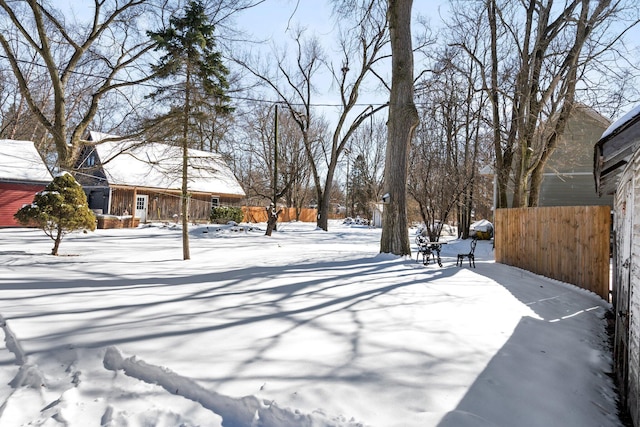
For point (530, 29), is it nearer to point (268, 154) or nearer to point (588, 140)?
point (588, 140)

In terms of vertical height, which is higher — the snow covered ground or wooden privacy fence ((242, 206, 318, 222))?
wooden privacy fence ((242, 206, 318, 222))

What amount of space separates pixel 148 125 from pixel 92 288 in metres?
6.09

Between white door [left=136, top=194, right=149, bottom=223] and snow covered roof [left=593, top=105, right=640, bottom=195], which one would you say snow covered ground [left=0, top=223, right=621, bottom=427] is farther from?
white door [left=136, top=194, right=149, bottom=223]

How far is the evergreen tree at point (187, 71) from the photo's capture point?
29.7 feet

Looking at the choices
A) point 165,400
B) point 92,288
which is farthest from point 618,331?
point 92,288

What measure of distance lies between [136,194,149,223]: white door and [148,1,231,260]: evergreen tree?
1657cm

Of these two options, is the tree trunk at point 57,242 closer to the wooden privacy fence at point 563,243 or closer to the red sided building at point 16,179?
the red sided building at point 16,179

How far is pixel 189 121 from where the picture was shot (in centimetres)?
913

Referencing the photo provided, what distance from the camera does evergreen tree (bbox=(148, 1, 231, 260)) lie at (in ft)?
29.7

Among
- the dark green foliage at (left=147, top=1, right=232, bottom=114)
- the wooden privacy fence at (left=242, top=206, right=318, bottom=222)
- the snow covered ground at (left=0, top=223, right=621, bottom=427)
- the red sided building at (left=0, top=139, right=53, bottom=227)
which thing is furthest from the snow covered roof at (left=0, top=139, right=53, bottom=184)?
the snow covered ground at (left=0, top=223, right=621, bottom=427)

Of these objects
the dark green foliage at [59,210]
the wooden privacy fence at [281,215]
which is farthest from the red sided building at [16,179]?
the wooden privacy fence at [281,215]

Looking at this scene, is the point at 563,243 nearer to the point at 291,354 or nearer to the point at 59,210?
the point at 291,354

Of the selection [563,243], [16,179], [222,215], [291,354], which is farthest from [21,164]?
[563,243]

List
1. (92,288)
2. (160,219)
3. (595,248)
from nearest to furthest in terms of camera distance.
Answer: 1. (92,288)
2. (595,248)
3. (160,219)
